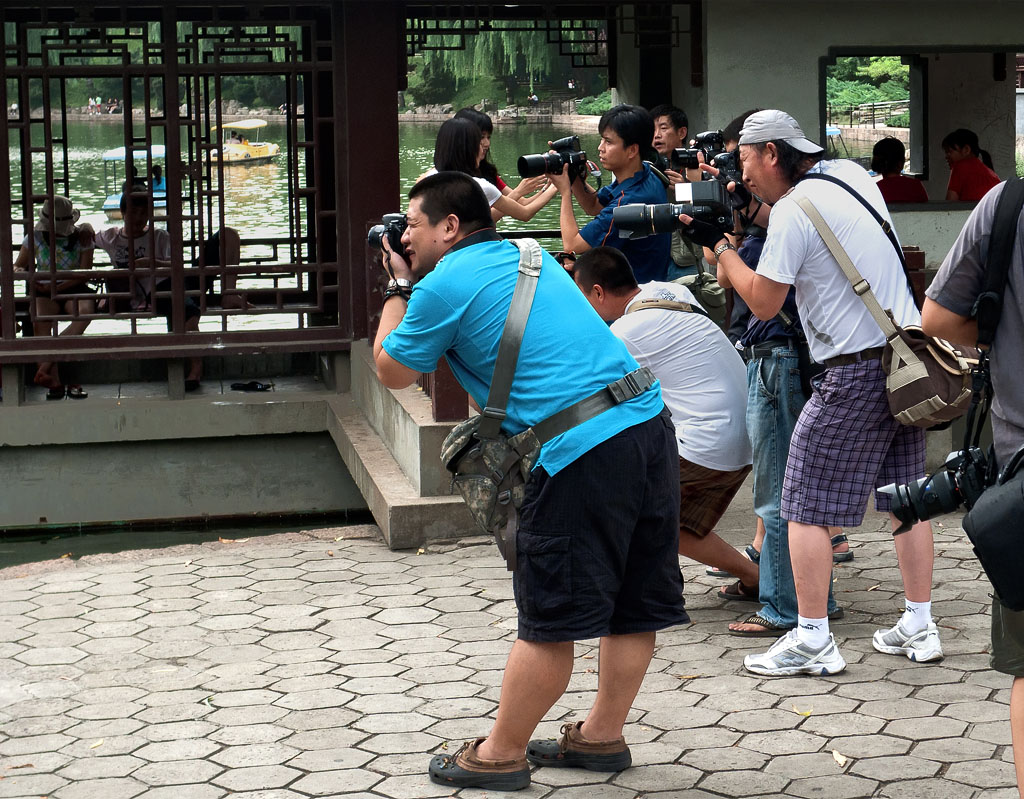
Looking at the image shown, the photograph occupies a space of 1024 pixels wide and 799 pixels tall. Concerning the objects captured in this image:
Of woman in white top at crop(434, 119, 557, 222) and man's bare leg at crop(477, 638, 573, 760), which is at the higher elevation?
woman in white top at crop(434, 119, 557, 222)

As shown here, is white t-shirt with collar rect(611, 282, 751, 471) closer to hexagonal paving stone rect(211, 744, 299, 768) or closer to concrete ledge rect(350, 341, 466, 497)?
concrete ledge rect(350, 341, 466, 497)

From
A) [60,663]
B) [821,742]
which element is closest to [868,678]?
[821,742]

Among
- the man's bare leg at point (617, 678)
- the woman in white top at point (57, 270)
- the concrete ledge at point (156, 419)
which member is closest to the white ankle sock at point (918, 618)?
the man's bare leg at point (617, 678)

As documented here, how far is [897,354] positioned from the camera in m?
4.46

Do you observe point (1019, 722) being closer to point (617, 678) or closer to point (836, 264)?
point (617, 678)

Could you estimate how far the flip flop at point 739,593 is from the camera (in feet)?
18.3

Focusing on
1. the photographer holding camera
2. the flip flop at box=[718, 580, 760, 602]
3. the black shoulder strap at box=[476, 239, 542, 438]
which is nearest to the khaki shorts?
the photographer holding camera

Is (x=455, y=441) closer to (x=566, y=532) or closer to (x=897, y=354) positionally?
(x=566, y=532)

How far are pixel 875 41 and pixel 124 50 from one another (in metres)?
4.82

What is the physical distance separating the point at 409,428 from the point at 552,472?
10.5 ft

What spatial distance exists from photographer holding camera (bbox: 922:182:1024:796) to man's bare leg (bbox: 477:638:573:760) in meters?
1.10

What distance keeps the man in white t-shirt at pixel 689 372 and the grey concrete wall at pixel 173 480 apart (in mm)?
3961

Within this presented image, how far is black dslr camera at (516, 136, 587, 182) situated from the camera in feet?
20.2

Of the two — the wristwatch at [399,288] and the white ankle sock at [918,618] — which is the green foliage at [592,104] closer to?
the white ankle sock at [918,618]
